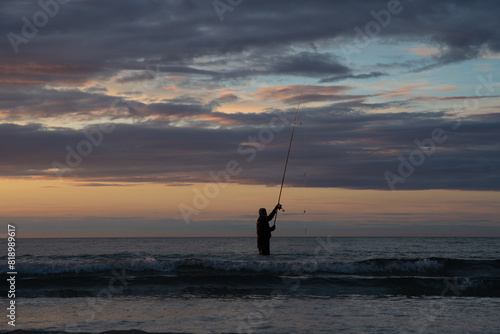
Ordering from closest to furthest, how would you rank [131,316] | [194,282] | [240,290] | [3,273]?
[131,316], [240,290], [194,282], [3,273]

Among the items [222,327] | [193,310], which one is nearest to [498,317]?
[222,327]

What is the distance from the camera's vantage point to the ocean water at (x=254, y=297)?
10734mm

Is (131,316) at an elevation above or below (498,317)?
above

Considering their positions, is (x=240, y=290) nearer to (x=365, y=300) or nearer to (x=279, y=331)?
(x=365, y=300)

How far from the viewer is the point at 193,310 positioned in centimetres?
1256

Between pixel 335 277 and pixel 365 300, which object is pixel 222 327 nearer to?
pixel 365 300

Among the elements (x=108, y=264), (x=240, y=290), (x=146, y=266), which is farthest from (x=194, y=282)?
(x=108, y=264)

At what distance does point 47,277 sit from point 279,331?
12311 millimetres

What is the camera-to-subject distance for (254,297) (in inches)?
584

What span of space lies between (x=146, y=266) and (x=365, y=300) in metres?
10.3

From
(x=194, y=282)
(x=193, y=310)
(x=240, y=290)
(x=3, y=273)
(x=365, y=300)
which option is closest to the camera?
(x=193, y=310)

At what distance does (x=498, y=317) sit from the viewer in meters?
11.8

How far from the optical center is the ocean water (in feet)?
35.2

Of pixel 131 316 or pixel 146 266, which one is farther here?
pixel 146 266
